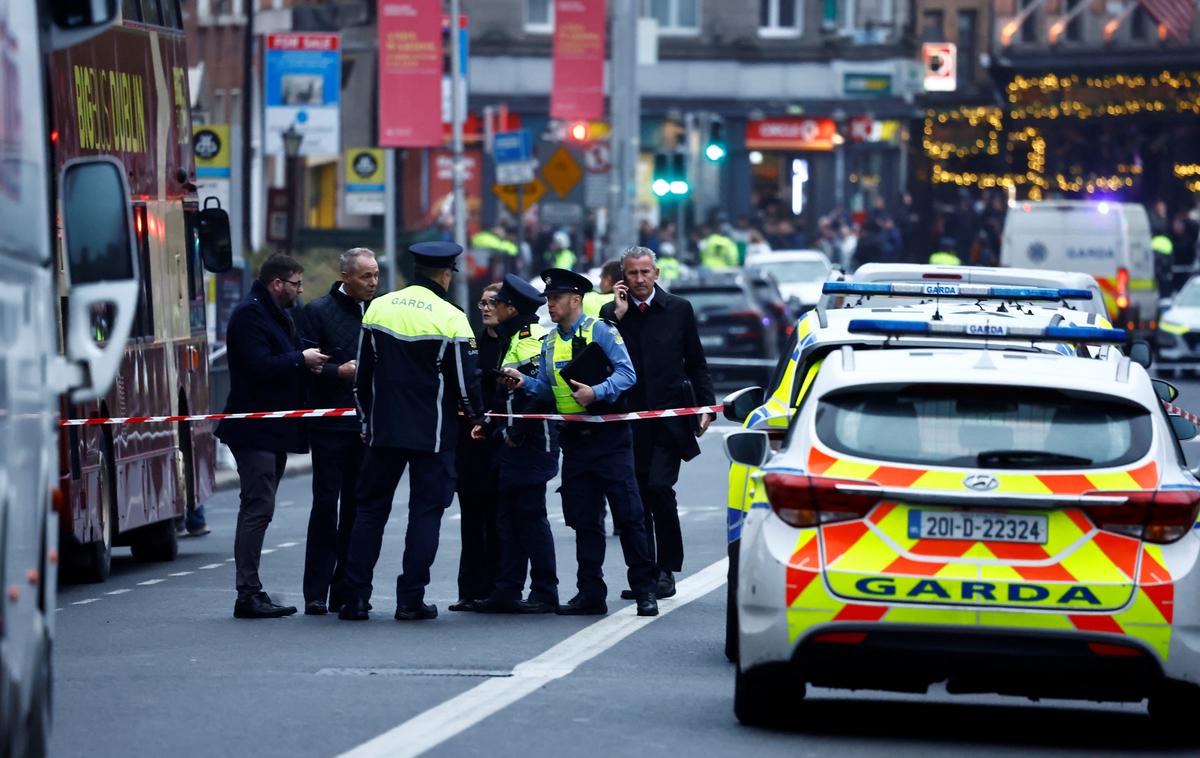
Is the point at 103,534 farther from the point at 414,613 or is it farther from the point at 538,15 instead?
the point at 538,15

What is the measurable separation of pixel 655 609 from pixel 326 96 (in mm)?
21774

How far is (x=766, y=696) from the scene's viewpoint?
32.1 ft

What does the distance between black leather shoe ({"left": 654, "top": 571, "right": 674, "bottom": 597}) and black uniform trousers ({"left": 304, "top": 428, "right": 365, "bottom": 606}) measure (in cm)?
163

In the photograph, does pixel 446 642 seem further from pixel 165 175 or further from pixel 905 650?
pixel 165 175

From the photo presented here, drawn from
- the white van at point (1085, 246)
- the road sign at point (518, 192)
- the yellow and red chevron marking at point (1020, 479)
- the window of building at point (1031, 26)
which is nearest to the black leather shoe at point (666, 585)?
the yellow and red chevron marking at point (1020, 479)

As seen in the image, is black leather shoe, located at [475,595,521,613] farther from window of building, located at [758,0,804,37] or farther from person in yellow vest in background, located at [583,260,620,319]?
window of building, located at [758,0,804,37]

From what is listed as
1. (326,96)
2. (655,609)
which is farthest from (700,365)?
(326,96)

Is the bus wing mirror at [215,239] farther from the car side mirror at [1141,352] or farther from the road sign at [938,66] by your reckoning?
the road sign at [938,66]

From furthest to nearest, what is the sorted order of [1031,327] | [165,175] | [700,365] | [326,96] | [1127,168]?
[1127,168]
[326,96]
[165,175]
[700,365]
[1031,327]

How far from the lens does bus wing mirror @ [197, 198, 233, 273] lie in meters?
18.4

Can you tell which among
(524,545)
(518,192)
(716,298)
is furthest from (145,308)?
(518,192)

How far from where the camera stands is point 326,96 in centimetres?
3475

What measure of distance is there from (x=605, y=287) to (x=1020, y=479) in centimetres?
736

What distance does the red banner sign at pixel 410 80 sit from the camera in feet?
122
